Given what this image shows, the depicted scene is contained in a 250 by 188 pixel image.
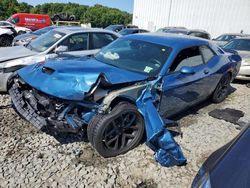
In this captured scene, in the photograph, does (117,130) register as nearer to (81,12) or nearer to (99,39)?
(99,39)

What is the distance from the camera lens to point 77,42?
6.39 meters

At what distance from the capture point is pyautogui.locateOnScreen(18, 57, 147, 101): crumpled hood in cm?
327

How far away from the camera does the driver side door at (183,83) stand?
3907 mm

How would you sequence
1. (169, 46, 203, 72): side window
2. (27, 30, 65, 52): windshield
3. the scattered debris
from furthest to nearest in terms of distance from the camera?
1. (27, 30, 65, 52): windshield
2. the scattered debris
3. (169, 46, 203, 72): side window

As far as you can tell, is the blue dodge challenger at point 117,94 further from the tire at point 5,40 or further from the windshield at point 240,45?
the tire at point 5,40

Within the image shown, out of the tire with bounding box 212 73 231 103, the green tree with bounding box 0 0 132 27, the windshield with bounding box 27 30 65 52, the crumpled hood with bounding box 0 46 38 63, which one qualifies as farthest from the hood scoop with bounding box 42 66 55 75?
the green tree with bounding box 0 0 132 27

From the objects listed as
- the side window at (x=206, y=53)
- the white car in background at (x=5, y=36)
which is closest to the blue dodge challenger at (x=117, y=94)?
the side window at (x=206, y=53)

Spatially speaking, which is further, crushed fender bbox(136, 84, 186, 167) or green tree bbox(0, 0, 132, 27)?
green tree bbox(0, 0, 132, 27)

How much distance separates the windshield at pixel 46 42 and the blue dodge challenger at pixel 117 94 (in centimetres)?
218

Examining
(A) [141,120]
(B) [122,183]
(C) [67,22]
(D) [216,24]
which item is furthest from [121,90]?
(C) [67,22]

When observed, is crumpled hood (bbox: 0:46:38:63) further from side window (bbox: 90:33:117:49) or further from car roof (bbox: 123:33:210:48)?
car roof (bbox: 123:33:210:48)

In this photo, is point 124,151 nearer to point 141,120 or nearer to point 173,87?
point 141,120

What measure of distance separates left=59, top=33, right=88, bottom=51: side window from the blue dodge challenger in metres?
2.12

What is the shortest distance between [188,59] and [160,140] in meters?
1.70
